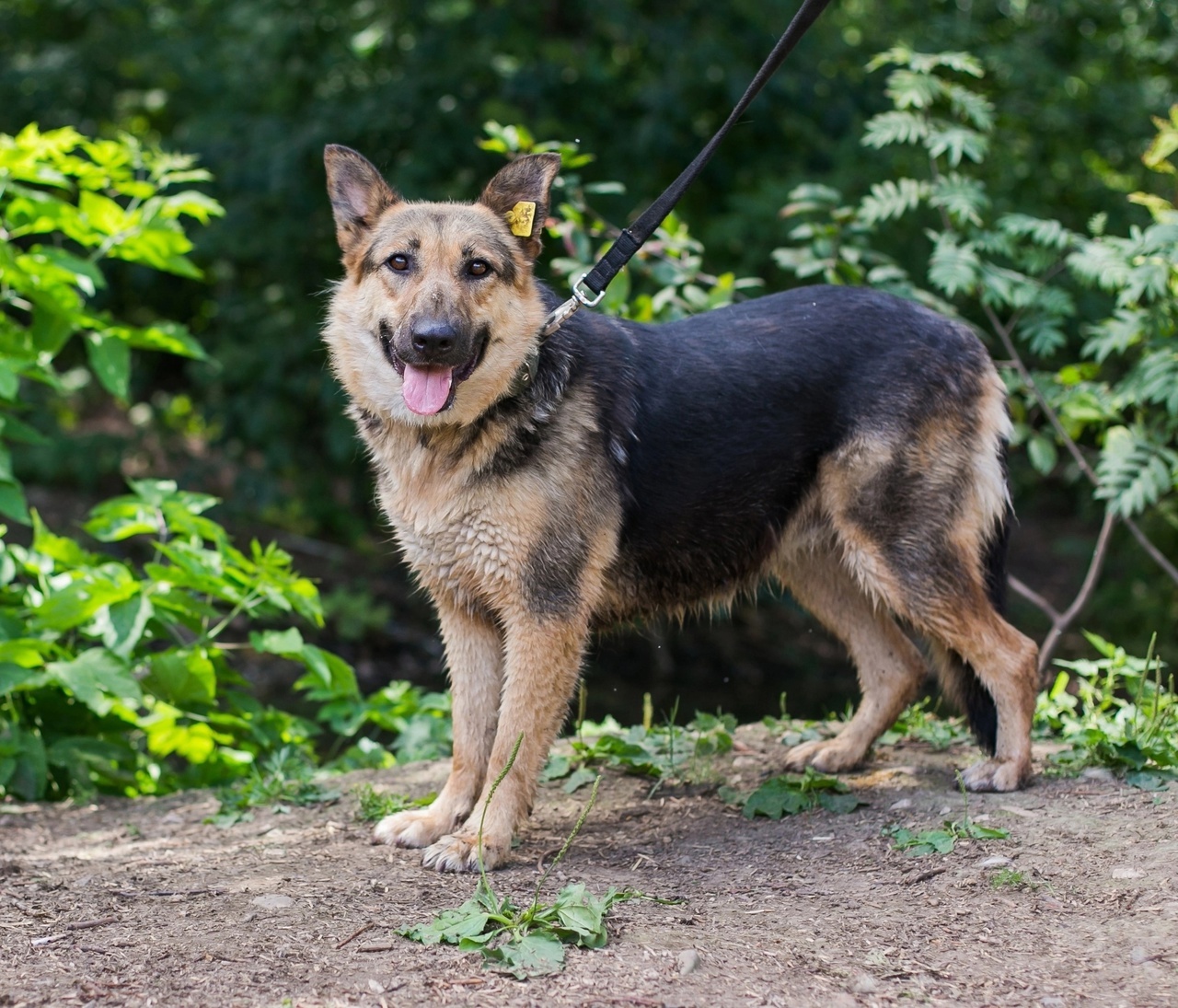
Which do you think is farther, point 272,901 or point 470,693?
point 470,693

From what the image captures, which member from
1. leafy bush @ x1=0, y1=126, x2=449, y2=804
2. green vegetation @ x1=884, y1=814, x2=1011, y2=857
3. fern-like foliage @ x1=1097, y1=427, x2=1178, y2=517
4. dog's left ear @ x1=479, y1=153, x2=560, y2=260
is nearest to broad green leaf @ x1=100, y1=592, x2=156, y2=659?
leafy bush @ x1=0, y1=126, x2=449, y2=804

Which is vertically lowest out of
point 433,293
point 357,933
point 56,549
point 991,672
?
point 357,933

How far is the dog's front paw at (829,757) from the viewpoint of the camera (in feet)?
17.0

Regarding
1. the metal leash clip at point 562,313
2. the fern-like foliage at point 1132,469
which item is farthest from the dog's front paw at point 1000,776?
the metal leash clip at point 562,313

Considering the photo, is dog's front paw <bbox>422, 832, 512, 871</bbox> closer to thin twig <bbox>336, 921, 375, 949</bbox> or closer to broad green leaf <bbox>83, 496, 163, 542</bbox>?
thin twig <bbox>336, 921, 375, 949</bbox>

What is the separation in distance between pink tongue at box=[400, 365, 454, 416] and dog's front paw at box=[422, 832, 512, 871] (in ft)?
4.75

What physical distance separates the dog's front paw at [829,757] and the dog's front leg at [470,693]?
1383 mm

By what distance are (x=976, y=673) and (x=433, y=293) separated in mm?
2578

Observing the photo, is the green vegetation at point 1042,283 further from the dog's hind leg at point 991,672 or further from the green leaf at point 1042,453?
the dog's hind leg at point 991,672

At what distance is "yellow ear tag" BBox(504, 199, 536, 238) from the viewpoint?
4594mm

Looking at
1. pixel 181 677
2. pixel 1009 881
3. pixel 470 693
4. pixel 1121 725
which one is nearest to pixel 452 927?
pixel 470 693

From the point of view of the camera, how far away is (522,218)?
15.1 ft

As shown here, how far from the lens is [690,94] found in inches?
392

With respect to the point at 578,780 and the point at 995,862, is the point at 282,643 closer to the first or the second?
the point at 578,780
